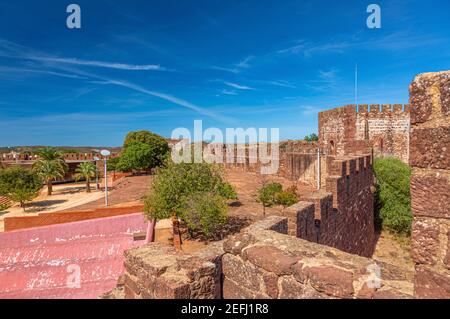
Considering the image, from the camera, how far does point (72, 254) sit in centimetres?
1314

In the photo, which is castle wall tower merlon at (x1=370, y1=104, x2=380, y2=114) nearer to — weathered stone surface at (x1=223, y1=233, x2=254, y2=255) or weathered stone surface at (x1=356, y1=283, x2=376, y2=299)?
weathered stone surface at (x1=223, y1=233, x2=254, y2=255)

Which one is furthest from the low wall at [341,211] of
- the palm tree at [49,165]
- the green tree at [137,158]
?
the green tree at [137,158]

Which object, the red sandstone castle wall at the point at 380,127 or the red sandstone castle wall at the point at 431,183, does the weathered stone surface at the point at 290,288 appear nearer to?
the red sandstone castle wall at the point at 431,183

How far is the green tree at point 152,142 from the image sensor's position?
4245 cm

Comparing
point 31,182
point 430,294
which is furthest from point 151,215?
point 31,182

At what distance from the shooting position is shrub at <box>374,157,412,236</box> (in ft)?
49.1

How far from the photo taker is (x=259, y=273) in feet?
8.56

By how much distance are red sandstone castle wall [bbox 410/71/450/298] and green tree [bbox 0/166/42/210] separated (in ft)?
102

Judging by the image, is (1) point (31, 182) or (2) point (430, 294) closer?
(2) point (430, 294)

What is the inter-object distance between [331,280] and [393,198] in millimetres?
16015

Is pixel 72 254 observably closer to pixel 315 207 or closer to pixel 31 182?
pixel 315 207

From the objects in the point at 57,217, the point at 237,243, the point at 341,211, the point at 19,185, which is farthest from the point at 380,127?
the point at 19,185

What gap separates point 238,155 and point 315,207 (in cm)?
3084

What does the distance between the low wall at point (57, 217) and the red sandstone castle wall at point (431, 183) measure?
54.0ft
